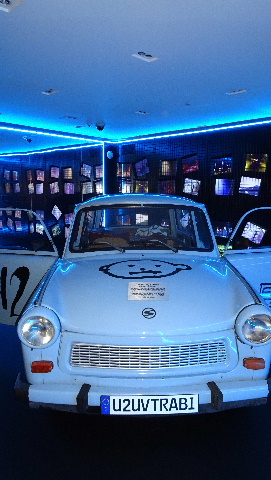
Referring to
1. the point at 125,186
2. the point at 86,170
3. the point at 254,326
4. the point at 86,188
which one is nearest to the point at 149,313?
the point at 254,326

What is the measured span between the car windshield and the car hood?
18.7 inches

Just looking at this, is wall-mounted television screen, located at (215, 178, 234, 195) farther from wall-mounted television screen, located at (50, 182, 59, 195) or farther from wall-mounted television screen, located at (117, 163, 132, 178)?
wall-mounted television screen, located at (50, 182, 59, 195)

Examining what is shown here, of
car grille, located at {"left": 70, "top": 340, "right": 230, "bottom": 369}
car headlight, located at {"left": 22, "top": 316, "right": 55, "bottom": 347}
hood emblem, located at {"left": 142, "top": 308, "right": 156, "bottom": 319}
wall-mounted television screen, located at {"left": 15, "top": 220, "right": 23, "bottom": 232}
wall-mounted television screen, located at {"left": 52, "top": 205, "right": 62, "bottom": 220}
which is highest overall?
hood emblem, located at {"left": 142, "top": 308, "right": 156, "bottom": 319}

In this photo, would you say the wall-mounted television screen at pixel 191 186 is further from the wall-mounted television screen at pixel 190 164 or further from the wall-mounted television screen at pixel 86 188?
the wall-mounted television screen at pixel 86 188

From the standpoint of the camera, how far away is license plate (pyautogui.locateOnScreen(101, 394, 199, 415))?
7.94 ft

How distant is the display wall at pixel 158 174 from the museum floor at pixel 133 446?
7.90m

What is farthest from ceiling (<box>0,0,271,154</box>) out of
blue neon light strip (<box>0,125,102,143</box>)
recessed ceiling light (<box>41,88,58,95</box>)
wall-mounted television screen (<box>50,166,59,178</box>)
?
wall-mounted television screen (<box>50,166,59,178</box>)

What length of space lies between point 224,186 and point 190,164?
1384 mm

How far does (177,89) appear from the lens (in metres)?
7.36

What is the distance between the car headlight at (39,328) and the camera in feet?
8.48

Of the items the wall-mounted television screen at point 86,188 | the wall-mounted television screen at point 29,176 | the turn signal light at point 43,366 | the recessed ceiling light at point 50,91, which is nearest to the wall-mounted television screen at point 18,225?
the wall-mounted television screen at point 29,176

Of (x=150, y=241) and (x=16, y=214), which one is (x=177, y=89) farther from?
(x=16, y=214)

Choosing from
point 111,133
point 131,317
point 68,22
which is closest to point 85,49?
point 68,22

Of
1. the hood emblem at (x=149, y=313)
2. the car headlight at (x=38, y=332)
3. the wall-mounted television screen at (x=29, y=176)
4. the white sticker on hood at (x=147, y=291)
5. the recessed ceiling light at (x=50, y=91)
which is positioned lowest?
the car headlight at (x=38, y=332)
